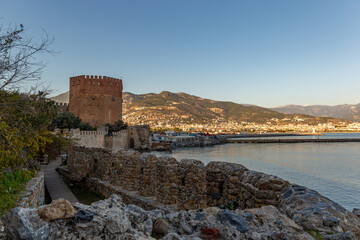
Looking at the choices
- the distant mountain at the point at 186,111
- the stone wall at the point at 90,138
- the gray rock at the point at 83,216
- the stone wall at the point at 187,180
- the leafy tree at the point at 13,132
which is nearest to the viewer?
the gray rock at the point at 83,216

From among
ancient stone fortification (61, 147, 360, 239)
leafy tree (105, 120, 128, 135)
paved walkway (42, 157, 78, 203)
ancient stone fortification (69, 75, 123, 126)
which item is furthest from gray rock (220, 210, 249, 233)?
ancient stone fortification (69, 75, 123, 126)

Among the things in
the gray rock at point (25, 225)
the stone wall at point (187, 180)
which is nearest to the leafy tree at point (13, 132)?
the stone wall at point (187, 180)

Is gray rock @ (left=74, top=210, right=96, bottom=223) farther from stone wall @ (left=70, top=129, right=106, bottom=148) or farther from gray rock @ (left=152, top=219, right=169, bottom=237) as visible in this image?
stone wall @ (left=70, top=129, right=106, bottom=148)

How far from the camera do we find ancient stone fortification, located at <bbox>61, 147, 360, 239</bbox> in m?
3.00

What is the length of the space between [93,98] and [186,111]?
9618 centimetres

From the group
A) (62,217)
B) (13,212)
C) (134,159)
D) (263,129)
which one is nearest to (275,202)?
(62,217)

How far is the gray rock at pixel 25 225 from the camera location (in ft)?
6.91

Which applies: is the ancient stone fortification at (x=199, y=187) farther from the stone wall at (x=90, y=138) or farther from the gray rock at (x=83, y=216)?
the stone wall at (x=90, y=138)

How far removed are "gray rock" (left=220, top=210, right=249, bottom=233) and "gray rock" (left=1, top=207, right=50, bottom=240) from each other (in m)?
1.71

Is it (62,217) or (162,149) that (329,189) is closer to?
(62,217)

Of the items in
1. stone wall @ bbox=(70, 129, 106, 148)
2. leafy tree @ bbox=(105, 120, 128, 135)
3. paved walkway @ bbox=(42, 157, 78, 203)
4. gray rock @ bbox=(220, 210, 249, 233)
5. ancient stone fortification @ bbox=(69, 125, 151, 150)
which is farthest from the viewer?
leafy tree @ bbox=(105, 120, 128, 135)

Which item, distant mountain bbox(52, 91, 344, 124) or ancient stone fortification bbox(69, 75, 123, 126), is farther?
distant mountain bbox(52, 91, 344, 124)

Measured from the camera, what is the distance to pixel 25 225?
212 cm

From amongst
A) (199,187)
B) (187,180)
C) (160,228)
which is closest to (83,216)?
(160,228)
